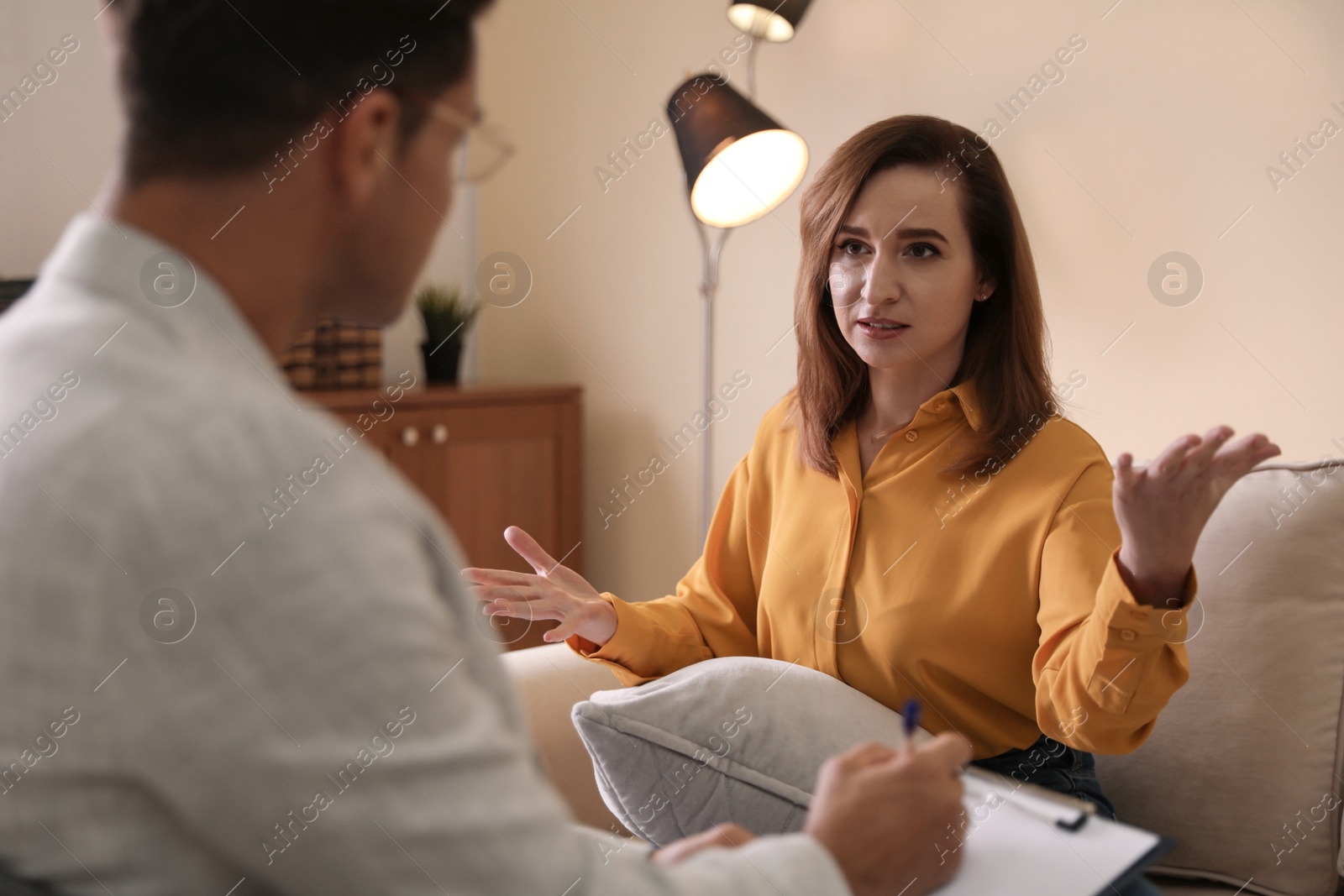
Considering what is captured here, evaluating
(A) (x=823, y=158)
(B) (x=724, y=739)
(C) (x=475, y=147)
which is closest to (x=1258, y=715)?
(B) (x=724, y=739)

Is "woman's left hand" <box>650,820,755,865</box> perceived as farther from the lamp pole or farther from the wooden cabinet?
the wooden cabinet

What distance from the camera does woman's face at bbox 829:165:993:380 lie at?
144 cm

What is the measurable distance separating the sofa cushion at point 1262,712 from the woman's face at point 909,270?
0.44m

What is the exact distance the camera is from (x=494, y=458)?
305 centimetres

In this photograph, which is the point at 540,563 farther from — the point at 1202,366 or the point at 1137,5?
the point at 1137,5

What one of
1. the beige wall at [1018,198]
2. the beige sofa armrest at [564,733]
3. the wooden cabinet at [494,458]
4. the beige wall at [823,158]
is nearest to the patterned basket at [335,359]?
the wooden cabinet at [494,458]

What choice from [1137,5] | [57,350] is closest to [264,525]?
[57,350]

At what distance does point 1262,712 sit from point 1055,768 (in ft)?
0.83

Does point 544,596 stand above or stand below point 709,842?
below

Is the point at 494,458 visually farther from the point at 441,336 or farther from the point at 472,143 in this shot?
the point at 472,143

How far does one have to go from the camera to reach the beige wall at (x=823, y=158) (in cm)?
184

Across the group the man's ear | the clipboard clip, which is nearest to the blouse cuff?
the clipboard clip

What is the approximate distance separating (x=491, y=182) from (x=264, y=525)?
3.14 meters

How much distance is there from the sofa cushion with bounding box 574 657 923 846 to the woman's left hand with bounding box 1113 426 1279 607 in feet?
1.09
